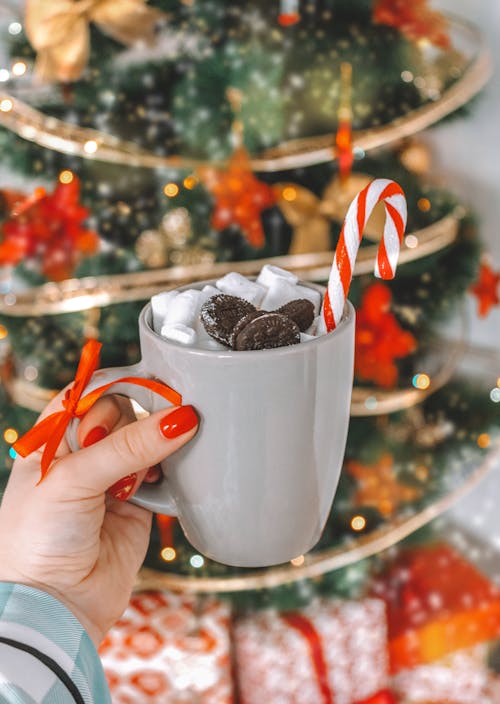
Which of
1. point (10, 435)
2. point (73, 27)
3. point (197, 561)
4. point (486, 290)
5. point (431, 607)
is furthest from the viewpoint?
point (431, 607)

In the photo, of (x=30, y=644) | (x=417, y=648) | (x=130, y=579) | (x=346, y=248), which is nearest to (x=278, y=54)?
(x=346, y=248)

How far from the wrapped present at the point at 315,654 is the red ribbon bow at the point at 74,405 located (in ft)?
3.85

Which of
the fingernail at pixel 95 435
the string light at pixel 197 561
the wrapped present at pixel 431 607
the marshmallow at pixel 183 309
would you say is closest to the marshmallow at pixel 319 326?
the marshmallow at pixel 183 309

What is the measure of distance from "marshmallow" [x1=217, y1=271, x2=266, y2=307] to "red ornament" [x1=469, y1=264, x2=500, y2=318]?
1174 millimetres

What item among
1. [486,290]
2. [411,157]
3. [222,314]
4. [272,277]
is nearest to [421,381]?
[486,290]

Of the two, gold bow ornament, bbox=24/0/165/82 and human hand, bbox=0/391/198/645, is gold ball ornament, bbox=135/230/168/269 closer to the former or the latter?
gold bow ornament, bbox=24/0/165/82

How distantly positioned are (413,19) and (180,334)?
1.15 m

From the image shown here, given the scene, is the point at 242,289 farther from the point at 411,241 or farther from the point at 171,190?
the point at 411,241

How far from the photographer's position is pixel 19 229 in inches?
54.9

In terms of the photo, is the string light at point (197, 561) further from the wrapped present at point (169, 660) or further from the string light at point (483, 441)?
the string light at point (483, 441)

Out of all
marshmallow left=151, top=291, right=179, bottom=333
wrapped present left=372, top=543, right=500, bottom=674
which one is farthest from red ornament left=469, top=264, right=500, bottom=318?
marshmallow left=151, top=291, right=179, bottom=333

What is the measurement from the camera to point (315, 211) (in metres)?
1.44

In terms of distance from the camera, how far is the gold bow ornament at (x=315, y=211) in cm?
142

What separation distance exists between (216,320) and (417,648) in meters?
1.58
